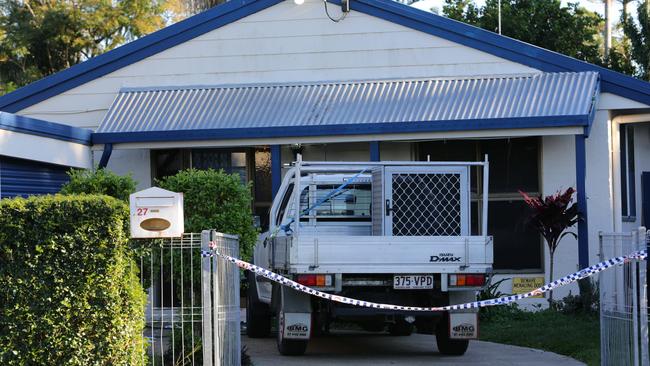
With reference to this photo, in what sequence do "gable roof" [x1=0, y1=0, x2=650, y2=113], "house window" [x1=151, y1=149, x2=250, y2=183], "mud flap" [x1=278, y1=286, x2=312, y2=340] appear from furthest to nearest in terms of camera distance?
"house window" [x1=151, y1=149, x2=250, y2=183]
"gable roof" [x1=0, y1=0, x2=650, y2=113]
"mud flap" [x1=278, y1=286, x2=312, y2=340]

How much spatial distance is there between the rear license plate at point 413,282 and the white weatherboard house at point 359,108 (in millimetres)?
5662

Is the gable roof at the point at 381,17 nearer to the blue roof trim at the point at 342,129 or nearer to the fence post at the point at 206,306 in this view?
the blue roof trim at the point at 342,129

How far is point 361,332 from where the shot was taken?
17078 mm

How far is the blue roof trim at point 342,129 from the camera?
56.8ft

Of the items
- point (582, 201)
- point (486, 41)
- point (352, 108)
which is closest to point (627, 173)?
point (582, 201)

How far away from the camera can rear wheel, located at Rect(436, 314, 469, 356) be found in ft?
43.3

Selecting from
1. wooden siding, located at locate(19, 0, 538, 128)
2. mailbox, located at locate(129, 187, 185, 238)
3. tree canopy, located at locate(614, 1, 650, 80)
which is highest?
tree canopy, located at locate(614, 1, 650, 80)

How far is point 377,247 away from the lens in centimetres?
1234

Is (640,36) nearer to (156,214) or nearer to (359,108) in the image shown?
(359,108)

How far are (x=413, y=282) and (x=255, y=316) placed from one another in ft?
12.6

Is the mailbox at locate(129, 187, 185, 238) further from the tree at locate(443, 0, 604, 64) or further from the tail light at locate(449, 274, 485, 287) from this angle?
the tree at locate(443, 0, 604, 64)

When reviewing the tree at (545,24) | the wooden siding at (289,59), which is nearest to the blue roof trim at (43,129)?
the wooden siding at (289,59)

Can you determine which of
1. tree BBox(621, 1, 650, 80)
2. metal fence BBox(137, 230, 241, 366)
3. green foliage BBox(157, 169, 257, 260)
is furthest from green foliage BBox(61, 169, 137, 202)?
tree BBox(621, 1, 650, 80)

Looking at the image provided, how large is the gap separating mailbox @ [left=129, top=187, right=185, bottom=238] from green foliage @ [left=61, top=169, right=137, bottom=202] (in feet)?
13.3
